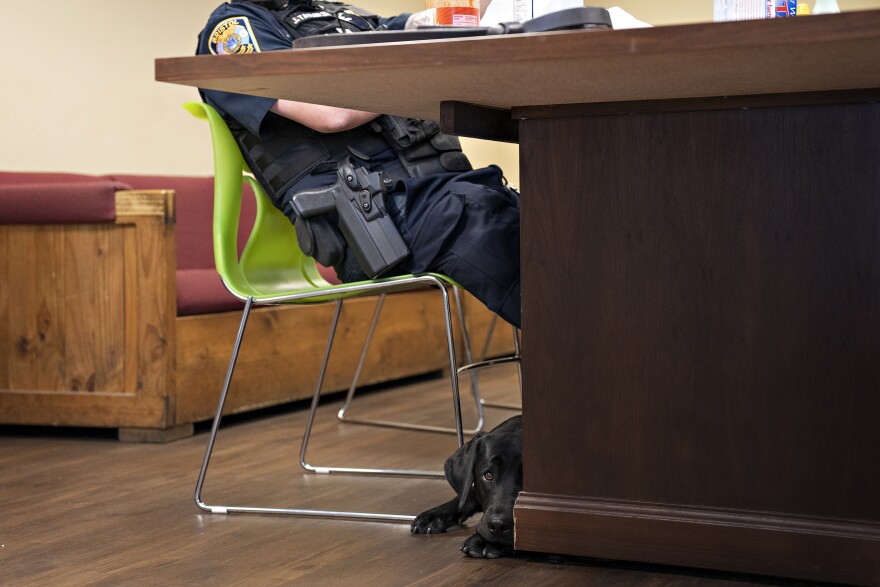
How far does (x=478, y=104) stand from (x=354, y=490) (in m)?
0.90

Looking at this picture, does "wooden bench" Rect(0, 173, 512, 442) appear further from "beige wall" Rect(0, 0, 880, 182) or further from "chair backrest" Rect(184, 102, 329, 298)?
"beige wall" Rect(0, 0, 880, 182)

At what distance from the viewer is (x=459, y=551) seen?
175 centimetres

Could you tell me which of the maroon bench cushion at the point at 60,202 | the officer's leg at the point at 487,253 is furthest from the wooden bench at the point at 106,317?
the officer's leg at the point at 487,253

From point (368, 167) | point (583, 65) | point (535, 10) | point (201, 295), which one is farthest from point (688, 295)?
point (201, 295)

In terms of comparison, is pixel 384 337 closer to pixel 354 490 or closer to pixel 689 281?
pixel 354 490

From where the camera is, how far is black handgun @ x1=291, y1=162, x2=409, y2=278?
1.98 meters

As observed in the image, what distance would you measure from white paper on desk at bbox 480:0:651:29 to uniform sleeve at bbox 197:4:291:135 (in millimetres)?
450

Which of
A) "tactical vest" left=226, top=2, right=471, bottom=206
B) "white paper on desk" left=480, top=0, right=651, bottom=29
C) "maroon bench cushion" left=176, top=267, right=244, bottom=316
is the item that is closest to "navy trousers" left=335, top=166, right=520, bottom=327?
Answer: "tactical vest" left=226, top=2, right=471, bottom=206

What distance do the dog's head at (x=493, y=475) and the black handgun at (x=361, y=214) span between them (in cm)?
38

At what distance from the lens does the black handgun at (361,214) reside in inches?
77.9

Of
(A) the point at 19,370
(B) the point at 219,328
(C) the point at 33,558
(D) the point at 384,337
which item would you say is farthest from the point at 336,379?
(C) the point at 33,558

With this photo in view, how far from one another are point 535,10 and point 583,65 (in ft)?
1.64

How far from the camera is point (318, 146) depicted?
2188mm

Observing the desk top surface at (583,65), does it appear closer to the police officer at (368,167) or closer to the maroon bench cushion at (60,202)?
the police officer at (368,167)
